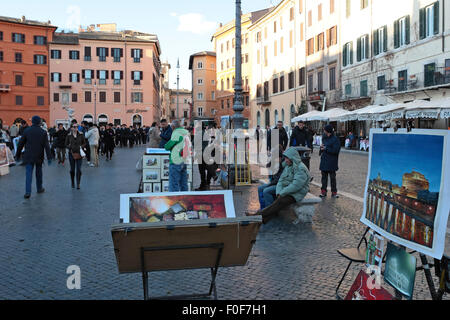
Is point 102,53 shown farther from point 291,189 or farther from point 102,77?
point 291,189

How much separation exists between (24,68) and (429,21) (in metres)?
52.2

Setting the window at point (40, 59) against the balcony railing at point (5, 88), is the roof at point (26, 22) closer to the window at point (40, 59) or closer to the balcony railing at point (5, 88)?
the window at point (40, 59)

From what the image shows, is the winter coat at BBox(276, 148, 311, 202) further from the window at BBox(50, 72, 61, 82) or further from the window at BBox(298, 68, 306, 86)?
the window at BBox(50, 72, 61, 82)

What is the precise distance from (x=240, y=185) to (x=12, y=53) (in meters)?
57.7

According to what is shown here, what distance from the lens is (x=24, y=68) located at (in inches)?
2461

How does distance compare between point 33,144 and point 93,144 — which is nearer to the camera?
point 33,144

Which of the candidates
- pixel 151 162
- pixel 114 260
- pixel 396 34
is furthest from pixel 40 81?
pixel 114 260

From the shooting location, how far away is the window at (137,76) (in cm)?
6756

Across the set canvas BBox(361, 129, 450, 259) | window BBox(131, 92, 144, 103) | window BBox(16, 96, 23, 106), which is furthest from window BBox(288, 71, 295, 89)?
canvas BBox(361, 129, 450, 259)

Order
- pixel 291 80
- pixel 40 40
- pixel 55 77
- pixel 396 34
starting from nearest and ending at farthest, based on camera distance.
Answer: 1. pixel 396 34
2. pixel 291 80
3. pixel 40 40
4. pixel 55 77

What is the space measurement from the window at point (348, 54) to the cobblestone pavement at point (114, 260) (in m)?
28.4

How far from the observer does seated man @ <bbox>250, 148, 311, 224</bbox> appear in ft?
24.7

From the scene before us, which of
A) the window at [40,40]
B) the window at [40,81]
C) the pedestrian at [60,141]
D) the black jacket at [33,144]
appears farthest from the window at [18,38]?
the black jacket at [33,144]

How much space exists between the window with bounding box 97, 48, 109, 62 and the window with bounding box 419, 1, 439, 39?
160 ft
